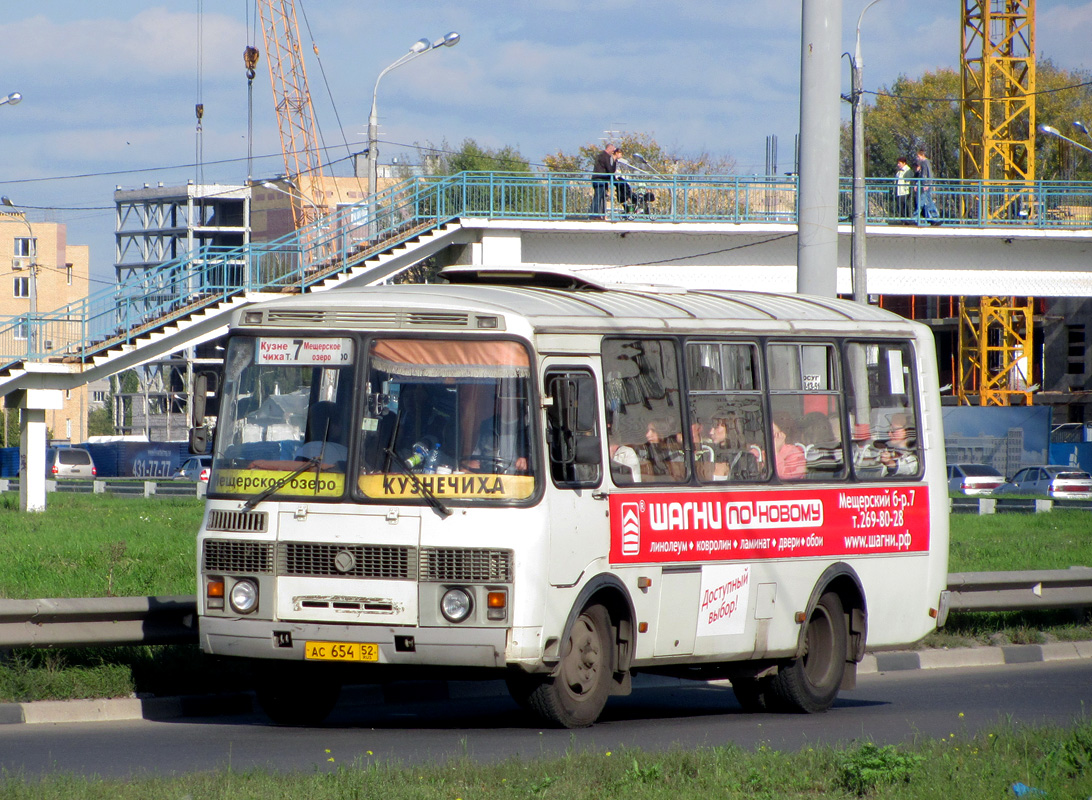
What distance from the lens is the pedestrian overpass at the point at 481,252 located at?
2992 cm

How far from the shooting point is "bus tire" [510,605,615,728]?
9.29 meters

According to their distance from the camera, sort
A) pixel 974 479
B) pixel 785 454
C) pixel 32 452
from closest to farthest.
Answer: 1. pixel 785 454
2. pixel 32 452
3. pixel 974 479

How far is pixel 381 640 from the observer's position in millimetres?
8867

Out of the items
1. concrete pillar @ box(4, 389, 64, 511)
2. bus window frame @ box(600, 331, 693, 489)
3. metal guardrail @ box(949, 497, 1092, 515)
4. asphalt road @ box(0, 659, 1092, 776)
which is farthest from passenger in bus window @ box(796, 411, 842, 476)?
metal guardrail @ box(949, 497, 1092, 515)

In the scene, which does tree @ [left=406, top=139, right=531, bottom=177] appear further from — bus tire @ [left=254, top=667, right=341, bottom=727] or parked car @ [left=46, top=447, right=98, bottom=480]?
bus tire @ [left=254, top=667, right=341, bottom=727]

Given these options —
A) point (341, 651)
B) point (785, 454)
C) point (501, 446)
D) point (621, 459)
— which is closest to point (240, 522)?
point (341, 651)

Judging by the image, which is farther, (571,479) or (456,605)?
(571,479)

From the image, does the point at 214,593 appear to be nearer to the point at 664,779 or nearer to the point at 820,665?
the point at 664,779

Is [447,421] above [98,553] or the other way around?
above

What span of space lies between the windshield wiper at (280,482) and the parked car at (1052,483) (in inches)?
1409

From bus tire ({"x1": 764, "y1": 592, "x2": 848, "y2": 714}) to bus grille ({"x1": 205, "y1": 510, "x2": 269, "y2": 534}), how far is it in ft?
13.7

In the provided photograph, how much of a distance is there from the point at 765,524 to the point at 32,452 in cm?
2458

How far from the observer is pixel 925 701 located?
11883 mm

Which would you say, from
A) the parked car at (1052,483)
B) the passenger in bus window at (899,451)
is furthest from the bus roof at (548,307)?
the parked car at (1052,483)
